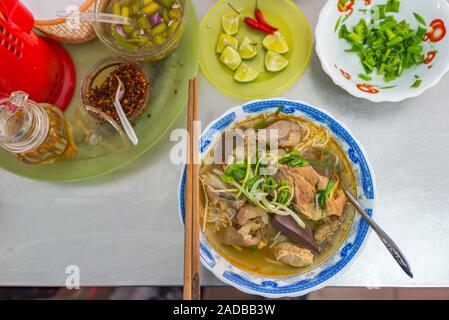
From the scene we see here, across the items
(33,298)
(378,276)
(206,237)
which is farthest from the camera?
(33,298)

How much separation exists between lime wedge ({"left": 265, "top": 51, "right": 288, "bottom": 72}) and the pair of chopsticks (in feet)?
1.35

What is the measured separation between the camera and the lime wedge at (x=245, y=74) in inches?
53.4

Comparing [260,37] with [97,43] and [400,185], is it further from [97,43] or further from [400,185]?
[400,185]

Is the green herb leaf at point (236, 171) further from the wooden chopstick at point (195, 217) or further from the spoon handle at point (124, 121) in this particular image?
the spoon handle at point (124, 121)

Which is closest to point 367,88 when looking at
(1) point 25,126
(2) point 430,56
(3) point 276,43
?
(2) point 430,56

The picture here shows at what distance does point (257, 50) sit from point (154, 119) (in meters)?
0.45

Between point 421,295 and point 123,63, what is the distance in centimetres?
129

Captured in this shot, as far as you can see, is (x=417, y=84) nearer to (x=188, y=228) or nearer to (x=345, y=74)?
(x=345, y=74)

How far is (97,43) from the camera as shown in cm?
141

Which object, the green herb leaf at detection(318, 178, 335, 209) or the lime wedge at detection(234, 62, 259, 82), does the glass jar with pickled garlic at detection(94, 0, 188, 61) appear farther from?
the green herb leaf at detection(318, 178, 335, 209)

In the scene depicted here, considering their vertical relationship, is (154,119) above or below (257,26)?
below

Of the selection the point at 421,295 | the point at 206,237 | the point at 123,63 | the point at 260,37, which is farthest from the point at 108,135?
the point at 421,295

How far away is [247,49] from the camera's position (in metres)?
1.36

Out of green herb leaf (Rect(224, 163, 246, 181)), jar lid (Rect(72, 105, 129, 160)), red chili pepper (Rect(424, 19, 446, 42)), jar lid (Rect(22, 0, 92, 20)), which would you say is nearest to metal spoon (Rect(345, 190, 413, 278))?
green herb leaf (Rect(224, 163, 246, 181))
